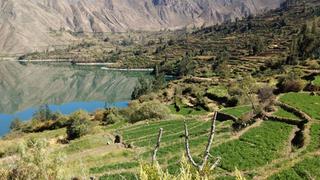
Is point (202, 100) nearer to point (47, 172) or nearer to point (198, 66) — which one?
point (47, 172)

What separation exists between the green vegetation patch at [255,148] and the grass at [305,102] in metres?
4.50

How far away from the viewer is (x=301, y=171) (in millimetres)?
27984

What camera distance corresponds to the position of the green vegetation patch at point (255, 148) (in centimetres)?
3181

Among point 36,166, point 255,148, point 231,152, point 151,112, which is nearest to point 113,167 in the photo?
point 231,152

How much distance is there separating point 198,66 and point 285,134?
158m

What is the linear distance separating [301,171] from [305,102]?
2350 centimetres

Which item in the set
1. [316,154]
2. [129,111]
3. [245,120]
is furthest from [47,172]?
[129,111]

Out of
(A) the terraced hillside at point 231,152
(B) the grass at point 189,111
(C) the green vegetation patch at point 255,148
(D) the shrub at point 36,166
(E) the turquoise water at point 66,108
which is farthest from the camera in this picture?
(E) the turquoise water at point 66,108

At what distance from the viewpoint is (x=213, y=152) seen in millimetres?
35281

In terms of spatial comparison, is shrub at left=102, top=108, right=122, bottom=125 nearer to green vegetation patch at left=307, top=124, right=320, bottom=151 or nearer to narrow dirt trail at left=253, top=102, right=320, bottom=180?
green vegetation patch at left=307, top=124, right=320, bottom=151

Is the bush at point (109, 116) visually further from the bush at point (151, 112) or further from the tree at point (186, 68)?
the tree at point (186, 68)

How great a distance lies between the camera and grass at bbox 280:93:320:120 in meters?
44.3

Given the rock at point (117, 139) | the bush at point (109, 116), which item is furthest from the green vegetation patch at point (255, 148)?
the bush at point (109, 116)

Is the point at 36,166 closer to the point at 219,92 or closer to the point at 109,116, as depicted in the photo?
the point at 109,116
